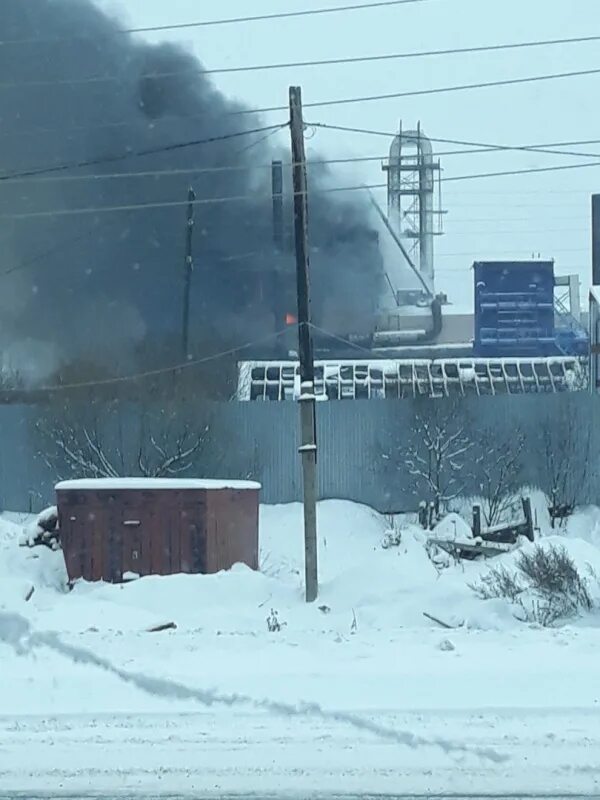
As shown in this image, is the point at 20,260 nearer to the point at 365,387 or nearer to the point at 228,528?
the point at 365,387

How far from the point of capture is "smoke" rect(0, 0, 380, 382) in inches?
1385

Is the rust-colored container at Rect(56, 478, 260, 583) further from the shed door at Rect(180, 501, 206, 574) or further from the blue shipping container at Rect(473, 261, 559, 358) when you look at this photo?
the blue shipping container at Rect(473, 261, 559, 358)

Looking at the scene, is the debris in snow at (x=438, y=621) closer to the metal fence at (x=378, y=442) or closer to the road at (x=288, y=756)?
the road at (x=288, y=756)

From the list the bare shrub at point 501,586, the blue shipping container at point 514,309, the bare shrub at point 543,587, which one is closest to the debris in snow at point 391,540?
the bare shrub at point 501,586

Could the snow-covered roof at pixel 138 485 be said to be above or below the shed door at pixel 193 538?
above

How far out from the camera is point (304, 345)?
1476 cm

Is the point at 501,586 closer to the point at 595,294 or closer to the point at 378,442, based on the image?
the point at 378,442

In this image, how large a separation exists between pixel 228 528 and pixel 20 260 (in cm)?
2221

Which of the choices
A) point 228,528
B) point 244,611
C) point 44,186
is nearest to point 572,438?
point 228,528

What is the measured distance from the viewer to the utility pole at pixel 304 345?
48.3ft

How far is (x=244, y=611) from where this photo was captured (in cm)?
1288

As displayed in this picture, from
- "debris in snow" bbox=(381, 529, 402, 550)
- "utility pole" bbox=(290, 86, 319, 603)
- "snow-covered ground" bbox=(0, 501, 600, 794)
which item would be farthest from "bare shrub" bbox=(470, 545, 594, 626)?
"debris in snow" bbox=(381, 529, 402, 550)

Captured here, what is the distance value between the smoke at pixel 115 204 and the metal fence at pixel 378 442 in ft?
35.9

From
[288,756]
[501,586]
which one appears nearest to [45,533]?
[501,586]
